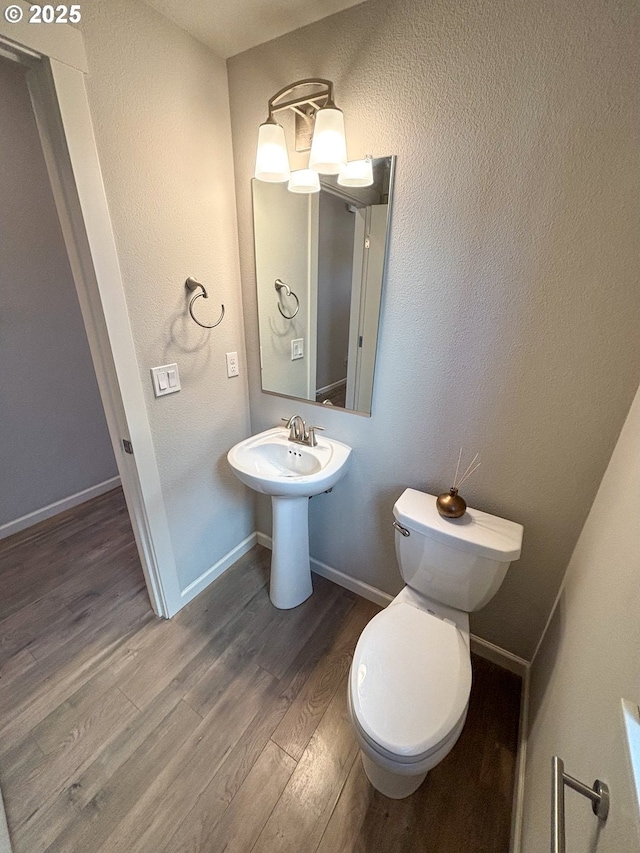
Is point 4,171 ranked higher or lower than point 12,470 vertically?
higher

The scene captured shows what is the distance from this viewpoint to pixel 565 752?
0.75 metres

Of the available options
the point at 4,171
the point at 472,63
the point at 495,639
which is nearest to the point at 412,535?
the point at 495,639

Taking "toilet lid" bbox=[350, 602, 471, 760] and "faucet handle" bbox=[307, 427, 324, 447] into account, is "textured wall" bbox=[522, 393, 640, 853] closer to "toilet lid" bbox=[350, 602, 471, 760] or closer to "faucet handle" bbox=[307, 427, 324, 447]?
"toilet lid" bbox=[350, 602, 471, 760]

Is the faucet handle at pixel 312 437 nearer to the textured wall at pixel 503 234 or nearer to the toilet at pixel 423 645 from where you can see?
the textured wall at pixel 503 234

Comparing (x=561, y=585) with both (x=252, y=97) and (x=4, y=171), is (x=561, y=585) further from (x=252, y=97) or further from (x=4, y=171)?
(x=4, y=171)

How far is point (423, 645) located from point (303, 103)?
182 centimetres

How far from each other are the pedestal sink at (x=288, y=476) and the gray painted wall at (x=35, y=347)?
1504 mm

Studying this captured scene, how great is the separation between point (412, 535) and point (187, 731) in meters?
1.07

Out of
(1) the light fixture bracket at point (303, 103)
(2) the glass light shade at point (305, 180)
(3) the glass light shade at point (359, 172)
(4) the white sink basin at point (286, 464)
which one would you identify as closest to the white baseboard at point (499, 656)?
(4) the white sink basin at point (286, 464)

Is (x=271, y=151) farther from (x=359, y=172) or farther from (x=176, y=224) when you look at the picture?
(x=176, y=224)

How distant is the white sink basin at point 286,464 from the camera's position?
1.26m

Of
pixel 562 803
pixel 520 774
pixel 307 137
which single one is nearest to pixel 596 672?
pixel 562 803

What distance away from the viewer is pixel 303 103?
1.13 meters

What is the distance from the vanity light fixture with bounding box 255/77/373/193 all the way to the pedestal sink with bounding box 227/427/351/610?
1004 millimetres
